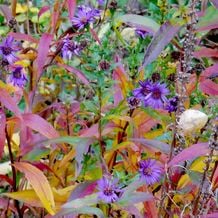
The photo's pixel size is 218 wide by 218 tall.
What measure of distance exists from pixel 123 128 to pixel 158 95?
0.15 m

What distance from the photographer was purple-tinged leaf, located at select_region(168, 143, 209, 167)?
1065 mm

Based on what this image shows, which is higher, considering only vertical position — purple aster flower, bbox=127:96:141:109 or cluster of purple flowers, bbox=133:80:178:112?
cluster of purple flowers, bbox=133:80:178:112

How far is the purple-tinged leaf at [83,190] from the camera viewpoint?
3.94ft

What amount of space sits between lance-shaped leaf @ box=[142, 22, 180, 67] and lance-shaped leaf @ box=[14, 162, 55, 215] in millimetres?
269

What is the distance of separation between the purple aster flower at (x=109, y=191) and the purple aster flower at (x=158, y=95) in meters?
0.16

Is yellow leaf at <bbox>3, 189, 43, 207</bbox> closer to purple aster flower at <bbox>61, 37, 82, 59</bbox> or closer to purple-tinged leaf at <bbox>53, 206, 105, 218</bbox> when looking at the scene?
purple-tinged leaf at <bbox>53, 206, 105, 218</bbox>

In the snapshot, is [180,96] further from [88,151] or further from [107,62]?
[88,151]

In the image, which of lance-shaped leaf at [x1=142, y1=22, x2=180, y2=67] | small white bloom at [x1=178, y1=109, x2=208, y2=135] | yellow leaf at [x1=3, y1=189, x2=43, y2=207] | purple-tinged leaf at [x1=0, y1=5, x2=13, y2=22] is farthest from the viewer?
purple-tinged leaf at [x1=0, y1=5, x2=13, y2=22]

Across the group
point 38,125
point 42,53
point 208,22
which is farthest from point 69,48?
point 208,22

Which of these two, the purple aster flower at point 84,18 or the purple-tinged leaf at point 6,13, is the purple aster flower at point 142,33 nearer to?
the purple aster flower at point 84,18

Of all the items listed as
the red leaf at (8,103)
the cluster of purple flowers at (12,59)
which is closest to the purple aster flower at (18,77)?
the cluster of purple flowers at (12,59)

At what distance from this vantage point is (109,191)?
43.5 inches

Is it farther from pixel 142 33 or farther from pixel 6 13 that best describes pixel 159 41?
pixel 6 13

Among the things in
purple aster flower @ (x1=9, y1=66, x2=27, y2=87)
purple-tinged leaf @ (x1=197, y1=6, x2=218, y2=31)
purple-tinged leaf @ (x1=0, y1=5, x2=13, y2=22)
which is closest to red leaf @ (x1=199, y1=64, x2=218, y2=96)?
purple-tinged leaf @ (x1=197, y1=6, x2=218, y2=31)
